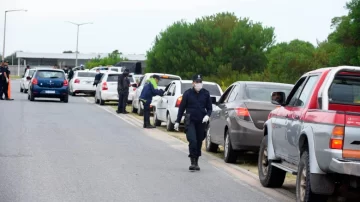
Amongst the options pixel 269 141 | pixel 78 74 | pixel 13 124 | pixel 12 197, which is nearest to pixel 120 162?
pixel 269 141

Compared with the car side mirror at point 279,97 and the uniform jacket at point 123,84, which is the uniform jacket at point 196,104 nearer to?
the car side mirror at point 279,97

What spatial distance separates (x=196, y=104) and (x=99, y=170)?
2479 mm

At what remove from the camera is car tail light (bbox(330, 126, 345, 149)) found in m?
10.2

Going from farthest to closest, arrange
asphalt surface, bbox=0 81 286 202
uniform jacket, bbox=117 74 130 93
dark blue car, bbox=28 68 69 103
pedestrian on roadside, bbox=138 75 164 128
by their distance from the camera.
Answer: dark blue car, bbox=28 68 69 103, uniform jacket, bbox=117 74 130 93, pedestrian on roadside, bbox=138 75 164 128, asphalt surface, bbox=0 81 286 202

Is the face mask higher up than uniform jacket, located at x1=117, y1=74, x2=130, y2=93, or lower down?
higher up

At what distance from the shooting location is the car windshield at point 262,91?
707 inches

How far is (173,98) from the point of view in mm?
26641

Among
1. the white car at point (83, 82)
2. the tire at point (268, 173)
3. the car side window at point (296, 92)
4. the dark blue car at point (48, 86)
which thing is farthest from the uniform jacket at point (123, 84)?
the car side window at point (296, 92)

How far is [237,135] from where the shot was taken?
56.3ft

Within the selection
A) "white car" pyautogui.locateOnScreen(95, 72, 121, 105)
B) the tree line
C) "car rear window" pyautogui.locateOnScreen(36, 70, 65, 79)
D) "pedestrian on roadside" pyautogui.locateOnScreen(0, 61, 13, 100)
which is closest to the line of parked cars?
"white car" pyautogui.locateOnScreen(95, 72, 121, 105)

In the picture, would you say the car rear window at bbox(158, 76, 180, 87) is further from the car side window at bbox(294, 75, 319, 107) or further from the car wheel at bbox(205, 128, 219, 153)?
the car side window at bbox(294, 75, 319, 107)

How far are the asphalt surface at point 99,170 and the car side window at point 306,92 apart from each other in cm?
141

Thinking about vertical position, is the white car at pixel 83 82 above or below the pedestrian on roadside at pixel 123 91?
below

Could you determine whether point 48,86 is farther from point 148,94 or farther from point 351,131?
point 351,131
